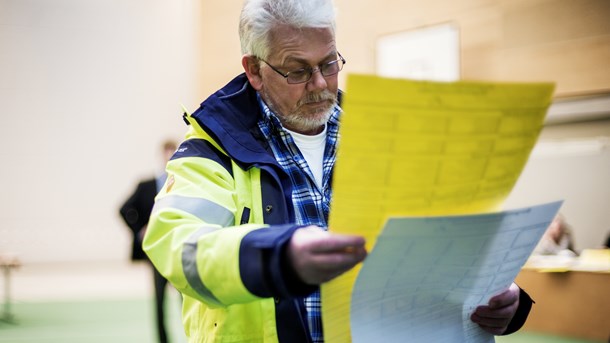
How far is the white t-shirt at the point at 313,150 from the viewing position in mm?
1097

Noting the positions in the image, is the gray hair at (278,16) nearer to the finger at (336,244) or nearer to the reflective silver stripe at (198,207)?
the reflective silver stripe at (198,207)

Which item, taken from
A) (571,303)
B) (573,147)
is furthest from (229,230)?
(573,147)

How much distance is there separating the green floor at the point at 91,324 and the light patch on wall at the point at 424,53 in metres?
3.01

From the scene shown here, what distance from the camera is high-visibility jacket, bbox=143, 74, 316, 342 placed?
66 centimetres

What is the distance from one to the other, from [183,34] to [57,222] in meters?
3.47

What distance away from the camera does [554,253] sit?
534cm

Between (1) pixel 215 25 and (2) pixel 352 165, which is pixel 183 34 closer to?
(1) pixel 215 25

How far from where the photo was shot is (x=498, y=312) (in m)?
0.88

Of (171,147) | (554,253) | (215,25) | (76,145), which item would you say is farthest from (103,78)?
(554,253)

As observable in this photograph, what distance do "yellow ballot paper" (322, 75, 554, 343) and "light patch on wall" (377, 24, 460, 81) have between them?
20.0ft

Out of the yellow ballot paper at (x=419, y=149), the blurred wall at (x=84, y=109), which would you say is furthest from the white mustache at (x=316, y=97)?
the blurred wall at (x=84, y=109)

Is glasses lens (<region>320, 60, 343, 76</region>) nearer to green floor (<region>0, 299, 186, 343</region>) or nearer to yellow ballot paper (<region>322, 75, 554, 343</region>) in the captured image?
yellow ballot paper (<region>322, 75, 554, 343</region>)

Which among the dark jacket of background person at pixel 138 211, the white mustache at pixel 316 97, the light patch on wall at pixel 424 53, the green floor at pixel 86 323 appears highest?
the white mustache at pixel 316 97

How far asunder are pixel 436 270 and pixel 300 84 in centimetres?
45
